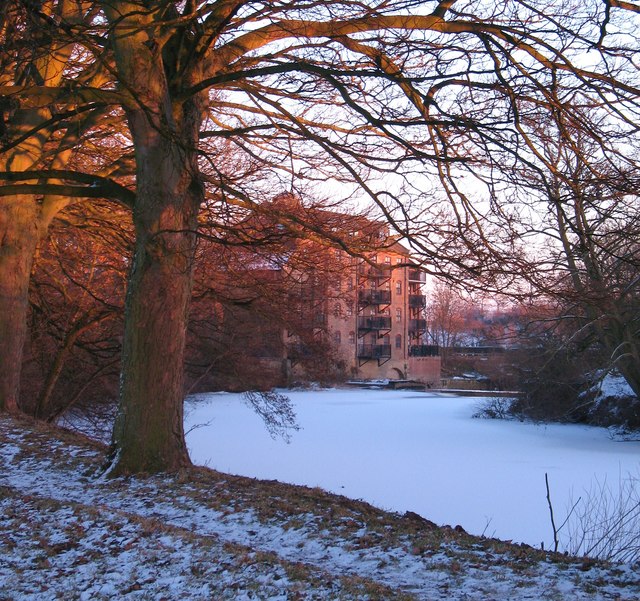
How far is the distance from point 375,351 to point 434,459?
35037mm

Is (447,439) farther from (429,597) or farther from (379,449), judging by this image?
(429,597)

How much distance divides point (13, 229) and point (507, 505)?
31.9 ft

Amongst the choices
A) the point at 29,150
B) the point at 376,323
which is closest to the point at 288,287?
the point at 29,150

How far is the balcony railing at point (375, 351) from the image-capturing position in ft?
172

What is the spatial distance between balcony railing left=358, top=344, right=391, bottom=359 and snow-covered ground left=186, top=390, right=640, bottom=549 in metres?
18.5

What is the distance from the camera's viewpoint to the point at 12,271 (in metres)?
12.2

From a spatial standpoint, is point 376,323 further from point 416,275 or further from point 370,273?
point 370,273

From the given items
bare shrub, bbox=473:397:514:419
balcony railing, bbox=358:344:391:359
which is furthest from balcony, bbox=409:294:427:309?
bare shrub, bbox=473:397:514:419

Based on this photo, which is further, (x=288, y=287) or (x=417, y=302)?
(x=417, y=302)

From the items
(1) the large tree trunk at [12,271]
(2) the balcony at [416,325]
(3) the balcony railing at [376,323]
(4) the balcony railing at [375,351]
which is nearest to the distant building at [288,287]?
(1) the large tree trunk at [12,271]

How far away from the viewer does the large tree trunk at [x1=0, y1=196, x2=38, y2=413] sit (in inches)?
476

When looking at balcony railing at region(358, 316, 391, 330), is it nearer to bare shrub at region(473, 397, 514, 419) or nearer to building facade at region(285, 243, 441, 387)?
building facade at region(285, 243, 441, 387)

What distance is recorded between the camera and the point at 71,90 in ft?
28.1

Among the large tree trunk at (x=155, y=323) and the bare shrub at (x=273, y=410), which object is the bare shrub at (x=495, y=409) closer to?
the bare shrub at (x=273, y=410)
